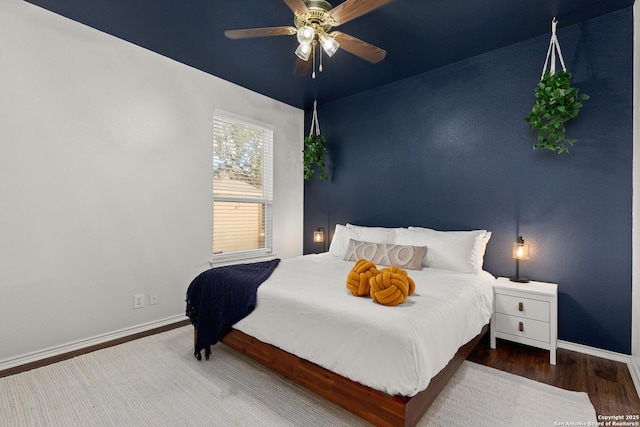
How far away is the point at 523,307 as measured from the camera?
99.5 inches

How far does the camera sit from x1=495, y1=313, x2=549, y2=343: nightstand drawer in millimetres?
2441

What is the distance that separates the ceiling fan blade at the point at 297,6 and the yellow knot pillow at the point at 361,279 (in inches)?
65.6

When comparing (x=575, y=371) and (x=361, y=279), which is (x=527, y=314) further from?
(x=361, y=279)

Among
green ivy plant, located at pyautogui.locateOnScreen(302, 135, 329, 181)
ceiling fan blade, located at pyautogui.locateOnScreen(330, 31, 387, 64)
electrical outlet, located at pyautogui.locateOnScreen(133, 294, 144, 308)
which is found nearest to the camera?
ceiling fan blade, located at pyautogui.locateOnScreen(330, 31, 387, 64)

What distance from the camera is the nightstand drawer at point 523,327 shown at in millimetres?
2441

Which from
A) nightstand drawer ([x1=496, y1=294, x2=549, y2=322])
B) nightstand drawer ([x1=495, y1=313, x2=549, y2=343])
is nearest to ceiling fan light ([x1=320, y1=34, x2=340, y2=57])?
nightstand drawer ([x1=496, y1=294, x2=549, y2=322])

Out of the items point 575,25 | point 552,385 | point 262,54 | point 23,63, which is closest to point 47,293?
point 23,63

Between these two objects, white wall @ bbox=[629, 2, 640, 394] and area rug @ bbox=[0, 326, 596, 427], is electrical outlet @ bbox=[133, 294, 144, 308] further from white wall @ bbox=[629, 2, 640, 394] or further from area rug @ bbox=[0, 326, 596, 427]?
white wall @ bbox=[629, 2, 640, 394]

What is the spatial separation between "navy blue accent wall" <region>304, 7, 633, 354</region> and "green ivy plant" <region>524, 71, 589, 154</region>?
0.56 feet

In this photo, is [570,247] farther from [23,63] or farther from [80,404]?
[23,63]

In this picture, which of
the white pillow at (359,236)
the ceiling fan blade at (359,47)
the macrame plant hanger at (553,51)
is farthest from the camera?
the white pillow at (359,236)

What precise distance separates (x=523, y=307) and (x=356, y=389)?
1735mm

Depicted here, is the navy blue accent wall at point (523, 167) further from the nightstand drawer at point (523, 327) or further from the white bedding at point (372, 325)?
the white bedding at point (372, 325)

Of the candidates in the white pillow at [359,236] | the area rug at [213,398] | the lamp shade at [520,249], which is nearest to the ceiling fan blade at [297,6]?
the white pillow at [359,236]
